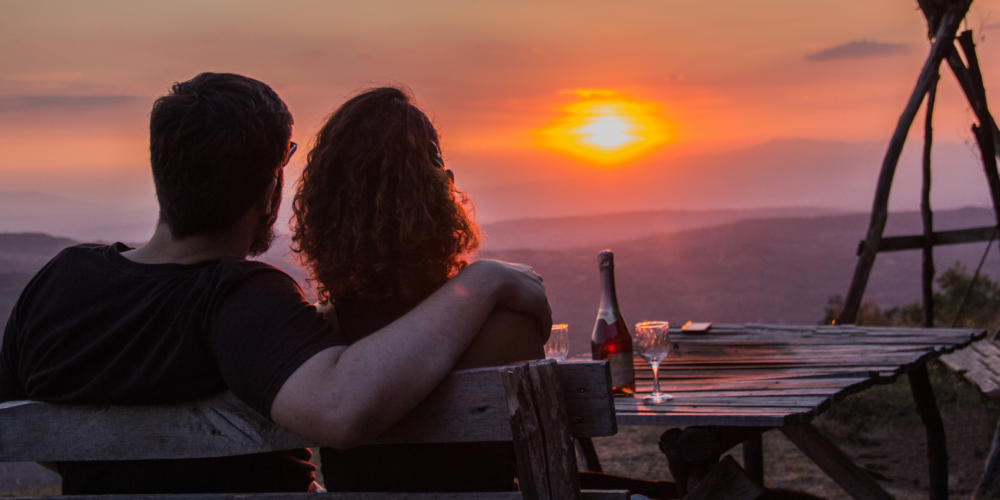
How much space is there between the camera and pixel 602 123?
13.4 metres

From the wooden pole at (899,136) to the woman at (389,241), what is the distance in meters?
4.73

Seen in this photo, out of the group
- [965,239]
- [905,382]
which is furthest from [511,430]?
[905,382]

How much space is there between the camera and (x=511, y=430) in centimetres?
108

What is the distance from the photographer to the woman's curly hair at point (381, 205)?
141cm

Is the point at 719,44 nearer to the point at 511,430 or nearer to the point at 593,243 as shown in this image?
the point at 593,243

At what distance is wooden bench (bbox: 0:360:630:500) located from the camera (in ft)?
3.48

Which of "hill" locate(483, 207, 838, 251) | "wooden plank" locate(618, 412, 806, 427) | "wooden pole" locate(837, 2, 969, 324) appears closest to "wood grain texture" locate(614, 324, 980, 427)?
"wooden plank" locate(618, 412, 806, 427)

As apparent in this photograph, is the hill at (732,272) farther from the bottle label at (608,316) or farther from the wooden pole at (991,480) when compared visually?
the bottle label at (608,316)

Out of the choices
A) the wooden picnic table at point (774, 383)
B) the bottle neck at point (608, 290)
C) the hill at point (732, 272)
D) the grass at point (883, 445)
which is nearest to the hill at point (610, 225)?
the hill at point (732, 272)

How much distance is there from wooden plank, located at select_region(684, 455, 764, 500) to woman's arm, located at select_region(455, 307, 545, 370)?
988 millimetres

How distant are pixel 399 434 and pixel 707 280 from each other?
63.8ft

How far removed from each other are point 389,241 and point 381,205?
8cm

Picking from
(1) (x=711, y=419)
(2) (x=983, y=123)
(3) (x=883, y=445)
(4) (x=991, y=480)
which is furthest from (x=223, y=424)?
(2) (x=983, y=123)

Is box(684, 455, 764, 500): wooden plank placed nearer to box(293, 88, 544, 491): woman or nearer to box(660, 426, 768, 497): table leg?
box(660, 426, 768, 497): table leg
